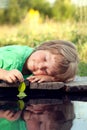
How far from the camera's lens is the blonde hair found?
436 cm

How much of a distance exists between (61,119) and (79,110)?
1.22 ft

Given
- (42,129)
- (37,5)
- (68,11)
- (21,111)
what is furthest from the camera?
(37,5)

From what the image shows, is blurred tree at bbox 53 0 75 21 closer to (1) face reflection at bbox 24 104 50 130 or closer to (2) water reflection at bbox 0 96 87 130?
(2) water reflection at bbox 0 96 87 130

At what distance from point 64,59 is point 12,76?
0.46 m

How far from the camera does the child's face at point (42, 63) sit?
14.0ft

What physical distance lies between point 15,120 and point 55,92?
120 cm

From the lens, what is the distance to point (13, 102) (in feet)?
13.4

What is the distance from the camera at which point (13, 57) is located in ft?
15.3

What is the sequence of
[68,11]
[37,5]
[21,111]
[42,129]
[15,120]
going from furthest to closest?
[37,5] → [68,11] → [21,111] → [15,120] → [42,129]

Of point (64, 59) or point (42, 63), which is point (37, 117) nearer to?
point (42, 63)

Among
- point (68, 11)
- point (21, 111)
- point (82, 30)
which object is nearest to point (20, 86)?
point (21, 111)

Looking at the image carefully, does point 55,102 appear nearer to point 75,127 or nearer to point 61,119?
point 61,119

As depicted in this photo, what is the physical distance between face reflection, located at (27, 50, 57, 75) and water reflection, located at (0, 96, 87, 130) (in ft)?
0.86

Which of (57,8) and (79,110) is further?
Result: (57,8)
